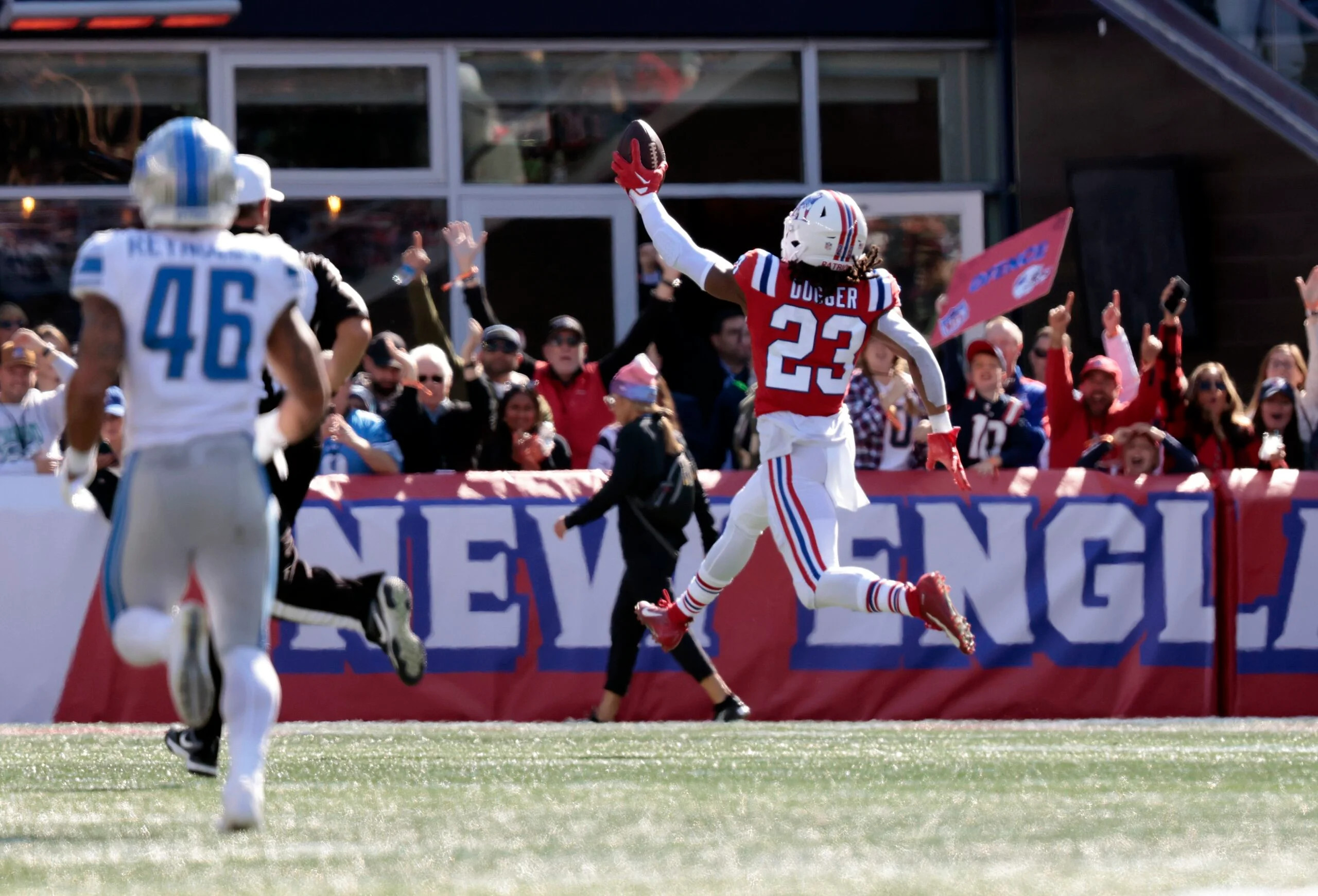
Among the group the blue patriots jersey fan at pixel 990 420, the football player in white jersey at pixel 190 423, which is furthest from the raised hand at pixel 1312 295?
the football player in white jersey at pixel 190 423

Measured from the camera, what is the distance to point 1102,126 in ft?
51.8

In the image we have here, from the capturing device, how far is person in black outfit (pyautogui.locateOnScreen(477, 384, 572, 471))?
37.4ft

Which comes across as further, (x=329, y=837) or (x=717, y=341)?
(x=717, y=341)

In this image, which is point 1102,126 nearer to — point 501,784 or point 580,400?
point 580,400

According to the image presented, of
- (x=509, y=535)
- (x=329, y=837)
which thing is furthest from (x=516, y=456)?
(x=329, y=837)

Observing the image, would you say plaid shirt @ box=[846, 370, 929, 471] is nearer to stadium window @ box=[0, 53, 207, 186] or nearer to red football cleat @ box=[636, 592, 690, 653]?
red football cleat @ box=[636, 592, 690, 653]

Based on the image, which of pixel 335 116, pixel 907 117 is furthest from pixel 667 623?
pixel 907 117

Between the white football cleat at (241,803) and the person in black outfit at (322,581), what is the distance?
1.37 m

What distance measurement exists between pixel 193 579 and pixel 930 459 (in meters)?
3.88

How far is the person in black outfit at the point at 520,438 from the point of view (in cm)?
1141

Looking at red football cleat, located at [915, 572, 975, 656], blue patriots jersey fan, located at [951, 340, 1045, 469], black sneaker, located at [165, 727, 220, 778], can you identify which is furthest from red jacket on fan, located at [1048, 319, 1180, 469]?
black sneaker, located at [165, 727, 220, 778]

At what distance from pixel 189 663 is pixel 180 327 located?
773mm

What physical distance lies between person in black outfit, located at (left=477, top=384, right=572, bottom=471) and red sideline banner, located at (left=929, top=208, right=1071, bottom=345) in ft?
6.64

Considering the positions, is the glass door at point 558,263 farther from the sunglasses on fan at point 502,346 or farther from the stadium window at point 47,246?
the sunglasses on fan at point 502,346
